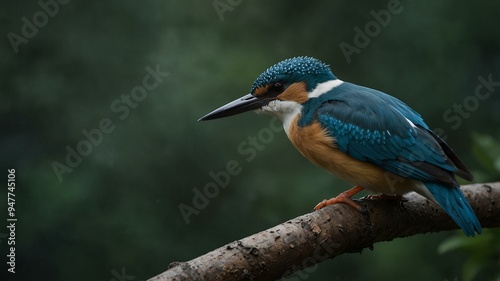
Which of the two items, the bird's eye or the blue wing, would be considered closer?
the blue wing

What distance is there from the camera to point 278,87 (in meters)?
2.69

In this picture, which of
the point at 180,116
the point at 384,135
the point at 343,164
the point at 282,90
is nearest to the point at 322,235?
the point at 343,164

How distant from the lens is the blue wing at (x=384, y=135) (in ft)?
7.94

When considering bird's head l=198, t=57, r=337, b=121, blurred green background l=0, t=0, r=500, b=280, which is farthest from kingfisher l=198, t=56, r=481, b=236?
blurred green background l=0, t=0, r=500, b=280

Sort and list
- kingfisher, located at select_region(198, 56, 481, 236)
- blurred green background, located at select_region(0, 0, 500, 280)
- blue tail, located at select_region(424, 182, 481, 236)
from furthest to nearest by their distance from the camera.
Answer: blurred green background, located at select_region(0, 0, 500, 280), kingfisher, located at select_region(198, 56, 481, 236), blue tail, located at select_region(424, 182, 481, 236)

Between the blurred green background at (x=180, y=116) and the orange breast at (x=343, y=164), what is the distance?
172 centimetres

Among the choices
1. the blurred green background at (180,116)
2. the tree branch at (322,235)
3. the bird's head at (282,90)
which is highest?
the blurred green background at (180,116)

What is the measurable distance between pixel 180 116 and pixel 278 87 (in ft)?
5.80

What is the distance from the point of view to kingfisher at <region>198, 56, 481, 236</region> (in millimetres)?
2408

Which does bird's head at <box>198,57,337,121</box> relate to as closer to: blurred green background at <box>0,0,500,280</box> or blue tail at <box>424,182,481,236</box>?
blue tail at <box>424,182,481,236</box>

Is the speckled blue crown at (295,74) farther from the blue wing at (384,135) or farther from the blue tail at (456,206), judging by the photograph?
the blue tail at (456,206)

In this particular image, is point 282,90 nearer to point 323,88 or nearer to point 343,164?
point 323,88

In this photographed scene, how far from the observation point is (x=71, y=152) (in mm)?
4203

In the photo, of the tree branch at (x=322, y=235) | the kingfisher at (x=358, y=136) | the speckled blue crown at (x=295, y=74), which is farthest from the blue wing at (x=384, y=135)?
the tree branch at (x=322, y=235)
